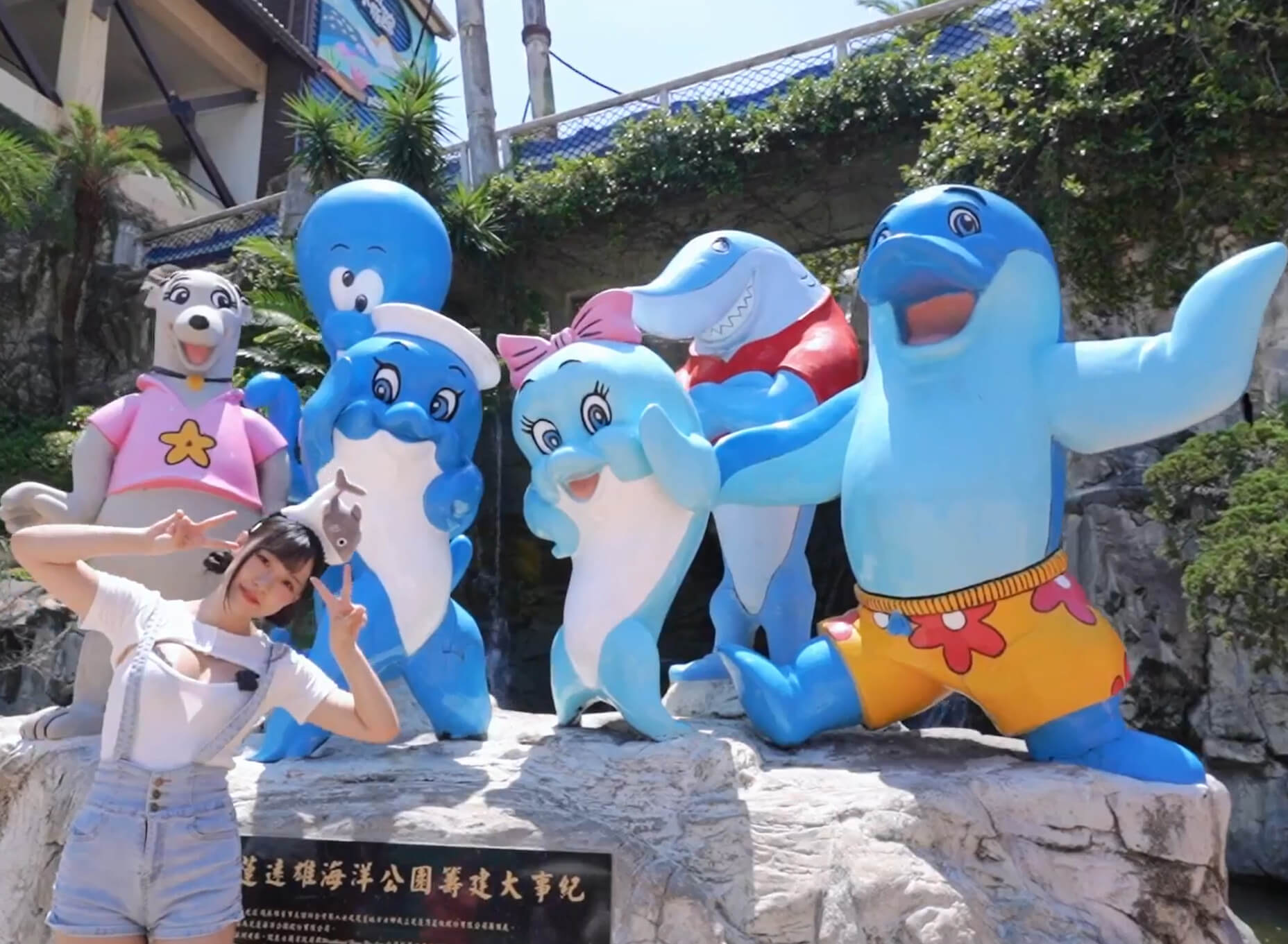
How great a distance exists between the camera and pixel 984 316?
318cm

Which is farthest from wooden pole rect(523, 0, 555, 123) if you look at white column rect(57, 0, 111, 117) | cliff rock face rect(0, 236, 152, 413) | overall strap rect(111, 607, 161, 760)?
overall strap rect(111, 607, 161, 760)

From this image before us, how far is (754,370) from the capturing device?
4242mm

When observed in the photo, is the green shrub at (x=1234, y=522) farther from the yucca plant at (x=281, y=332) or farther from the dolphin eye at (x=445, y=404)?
the yucca plant at (x=281, y=332)

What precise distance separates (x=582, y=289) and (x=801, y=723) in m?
7.72

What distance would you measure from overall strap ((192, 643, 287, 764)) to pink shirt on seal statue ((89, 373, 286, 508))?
4.95 feet

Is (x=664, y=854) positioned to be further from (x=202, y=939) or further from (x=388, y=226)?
(x=388, y=226)

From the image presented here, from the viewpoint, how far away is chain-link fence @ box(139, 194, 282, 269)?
12539mm

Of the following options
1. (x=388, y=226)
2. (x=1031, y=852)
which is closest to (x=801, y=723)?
(x=1031, y=852)

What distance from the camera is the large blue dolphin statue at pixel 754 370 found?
4.03 meters

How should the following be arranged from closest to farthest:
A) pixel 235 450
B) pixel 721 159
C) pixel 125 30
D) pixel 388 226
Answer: pixel 235 450 → pixel 388 226 → pixel 721 159 → pixel 125 30

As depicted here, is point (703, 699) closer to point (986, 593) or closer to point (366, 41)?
point (986, 593)

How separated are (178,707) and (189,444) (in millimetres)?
1682

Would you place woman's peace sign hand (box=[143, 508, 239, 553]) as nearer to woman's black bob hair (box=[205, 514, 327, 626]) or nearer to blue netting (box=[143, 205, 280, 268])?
woman's black bob hair (box=[205, 514, 327, 626])

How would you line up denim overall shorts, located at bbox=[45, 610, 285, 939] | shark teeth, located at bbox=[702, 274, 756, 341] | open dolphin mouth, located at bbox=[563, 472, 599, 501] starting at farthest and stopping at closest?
shark teeth, located at bbox=[702, 274, 756, 341] → open dolphin mouth, located at bbox=[563, 472, 599, 501] → denim overall shorts, located at bbox=[45, 610, 285, 939]
